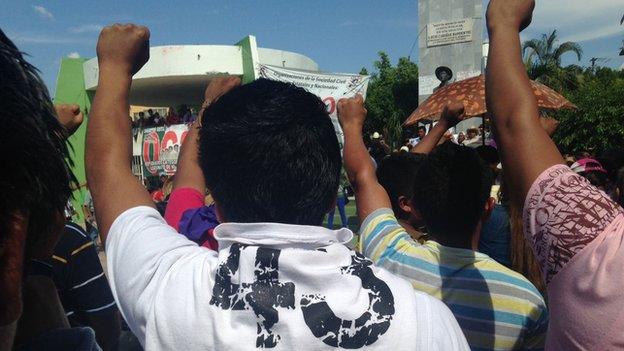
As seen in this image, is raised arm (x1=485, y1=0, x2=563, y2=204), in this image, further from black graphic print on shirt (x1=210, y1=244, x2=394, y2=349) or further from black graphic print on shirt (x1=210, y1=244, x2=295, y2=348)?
black graphic print on shirt (x1=210, y1=244, x2=295, y2=348)

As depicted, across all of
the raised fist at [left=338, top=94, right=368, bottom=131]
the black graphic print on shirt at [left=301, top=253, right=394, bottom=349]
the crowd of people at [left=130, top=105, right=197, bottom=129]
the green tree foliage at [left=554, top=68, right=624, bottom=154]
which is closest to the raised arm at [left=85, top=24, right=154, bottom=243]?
the black graphic print on shirt at [left=301, top=253, right=394, bottom=349]

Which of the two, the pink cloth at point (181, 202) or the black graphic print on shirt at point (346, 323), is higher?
the pink cloth at point (181, 202)

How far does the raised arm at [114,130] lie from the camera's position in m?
1.38

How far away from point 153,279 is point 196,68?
20596 mm

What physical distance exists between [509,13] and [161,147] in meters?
19.0

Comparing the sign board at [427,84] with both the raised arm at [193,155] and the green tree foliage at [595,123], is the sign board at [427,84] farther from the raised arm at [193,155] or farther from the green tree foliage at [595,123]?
the raised arm at [193,155]

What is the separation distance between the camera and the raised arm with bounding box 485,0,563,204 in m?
1.39

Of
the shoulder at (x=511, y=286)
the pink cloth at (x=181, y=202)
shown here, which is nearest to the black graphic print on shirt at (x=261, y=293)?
the shoulder at (x=511, y=286)

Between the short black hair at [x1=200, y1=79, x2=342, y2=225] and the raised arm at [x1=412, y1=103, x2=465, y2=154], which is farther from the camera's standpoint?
the raised arm at [x1=412, y1=103, x2=465, y2=154]

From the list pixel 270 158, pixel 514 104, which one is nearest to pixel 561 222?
pixel 514 104

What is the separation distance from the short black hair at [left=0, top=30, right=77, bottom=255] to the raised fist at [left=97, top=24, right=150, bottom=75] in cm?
48

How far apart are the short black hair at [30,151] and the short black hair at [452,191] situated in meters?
1.33

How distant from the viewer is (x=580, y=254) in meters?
1.31

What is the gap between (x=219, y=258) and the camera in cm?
121
